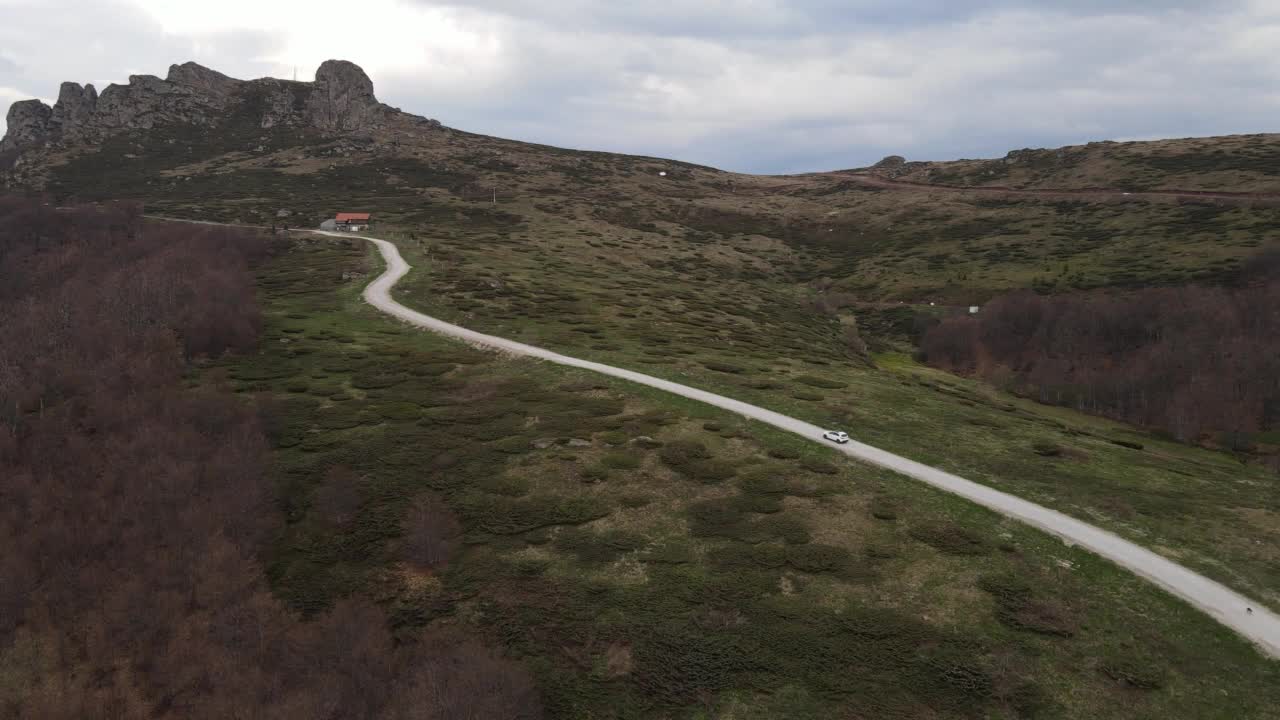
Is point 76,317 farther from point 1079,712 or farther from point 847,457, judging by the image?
point 1079,712

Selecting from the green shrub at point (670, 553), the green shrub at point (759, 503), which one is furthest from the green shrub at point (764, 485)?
the green shrub at point (670, 553)

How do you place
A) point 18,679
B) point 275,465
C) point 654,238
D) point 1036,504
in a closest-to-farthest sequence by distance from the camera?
1. point 18,679
2. point 1036,504
3. point 275,465
4. point 654,238

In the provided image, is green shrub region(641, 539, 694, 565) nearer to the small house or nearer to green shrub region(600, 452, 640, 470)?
green shrub region(600, 452, 640, 470)

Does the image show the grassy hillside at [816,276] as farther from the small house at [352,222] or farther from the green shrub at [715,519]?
the green shrub at [715,519]

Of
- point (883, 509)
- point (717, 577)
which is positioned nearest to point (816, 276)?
point (883, 509)

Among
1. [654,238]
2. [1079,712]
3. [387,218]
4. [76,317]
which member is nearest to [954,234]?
[654,238]

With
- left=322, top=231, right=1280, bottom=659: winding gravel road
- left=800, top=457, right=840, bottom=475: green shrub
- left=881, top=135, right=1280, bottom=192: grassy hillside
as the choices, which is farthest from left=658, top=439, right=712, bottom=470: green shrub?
left=881, top=135, right=1280, bottom=192: grassy hillside
